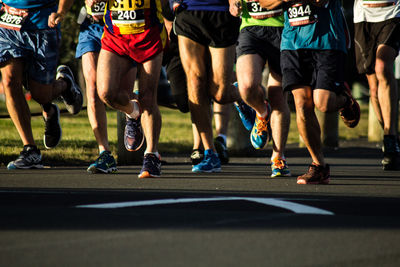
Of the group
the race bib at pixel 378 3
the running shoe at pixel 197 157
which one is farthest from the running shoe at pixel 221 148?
the race bib at pixel 378 3

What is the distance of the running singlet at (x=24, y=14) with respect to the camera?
807 centimetres

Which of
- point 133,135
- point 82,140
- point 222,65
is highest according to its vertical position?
point 222,65

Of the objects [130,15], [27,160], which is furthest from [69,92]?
[130,15]

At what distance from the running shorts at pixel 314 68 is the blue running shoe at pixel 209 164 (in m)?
1.54

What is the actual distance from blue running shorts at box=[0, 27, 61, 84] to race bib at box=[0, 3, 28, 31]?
5 cm

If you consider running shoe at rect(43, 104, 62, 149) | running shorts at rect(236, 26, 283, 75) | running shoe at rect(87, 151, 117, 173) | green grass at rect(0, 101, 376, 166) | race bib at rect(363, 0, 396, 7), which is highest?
race bib at rect(363, 0, 396, 7)

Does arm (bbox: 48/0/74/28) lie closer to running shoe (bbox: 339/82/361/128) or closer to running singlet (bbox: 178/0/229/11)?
running singlet (bbox: 178/0/229/11)

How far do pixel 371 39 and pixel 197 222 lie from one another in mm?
→ 4782

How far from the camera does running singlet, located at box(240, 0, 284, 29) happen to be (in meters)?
7.29

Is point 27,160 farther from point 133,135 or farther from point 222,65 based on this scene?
point 222,65

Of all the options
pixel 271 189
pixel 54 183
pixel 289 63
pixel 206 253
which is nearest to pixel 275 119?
pixel 289 63

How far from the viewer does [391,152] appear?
827 centimetres

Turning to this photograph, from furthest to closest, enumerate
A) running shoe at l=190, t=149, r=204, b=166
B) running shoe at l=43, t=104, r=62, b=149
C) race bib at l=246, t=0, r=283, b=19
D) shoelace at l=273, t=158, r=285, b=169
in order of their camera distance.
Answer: running shoe at l=43, t=104, r=62, b=149, running shoe at l=190, t=149, r=204, b=166, shoelace at l=273, t=158, r=285, b=169, race bib at l=246, t=0, r=283, b=19

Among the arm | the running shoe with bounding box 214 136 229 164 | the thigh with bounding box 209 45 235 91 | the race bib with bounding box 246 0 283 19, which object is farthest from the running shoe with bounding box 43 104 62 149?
the race bib with bounding box 246 0 283 19
